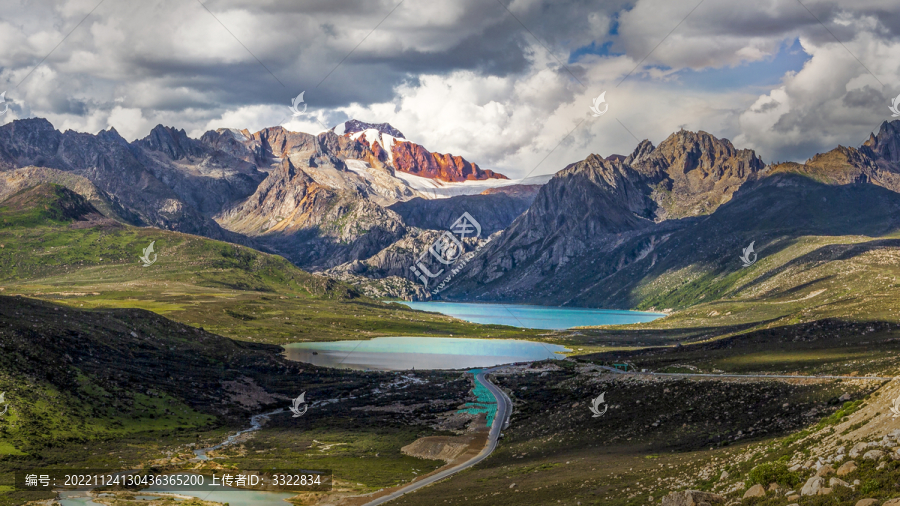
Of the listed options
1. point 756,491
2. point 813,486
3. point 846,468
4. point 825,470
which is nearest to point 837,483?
point 813,486

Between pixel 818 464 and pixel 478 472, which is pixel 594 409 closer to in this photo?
pixel 478 472

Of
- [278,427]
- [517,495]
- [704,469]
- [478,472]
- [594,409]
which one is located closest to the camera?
[704,469]

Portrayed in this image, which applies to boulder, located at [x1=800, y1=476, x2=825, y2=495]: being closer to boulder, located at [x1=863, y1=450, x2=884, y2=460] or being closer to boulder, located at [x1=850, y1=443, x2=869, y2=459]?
boulder, located at [x1=850, y1=443, x2=869, y2=459]

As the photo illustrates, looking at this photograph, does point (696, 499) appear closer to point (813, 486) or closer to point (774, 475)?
point (774, 475)

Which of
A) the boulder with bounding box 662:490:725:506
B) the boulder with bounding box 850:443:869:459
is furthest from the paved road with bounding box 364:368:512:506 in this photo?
the boulder with bounding box 850:443:869:459

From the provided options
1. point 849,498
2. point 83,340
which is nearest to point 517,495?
point 849,498

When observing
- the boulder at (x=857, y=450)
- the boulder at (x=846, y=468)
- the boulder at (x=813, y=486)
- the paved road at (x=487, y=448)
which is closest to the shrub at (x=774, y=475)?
the boulder at (x=813, y=486)
